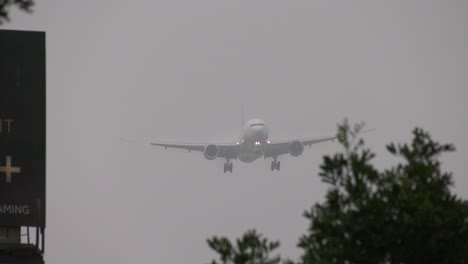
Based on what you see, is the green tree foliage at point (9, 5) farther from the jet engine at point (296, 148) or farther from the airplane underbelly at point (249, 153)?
the jet engine at point (296, 148)

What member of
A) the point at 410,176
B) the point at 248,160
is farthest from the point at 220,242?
the point at 248,160

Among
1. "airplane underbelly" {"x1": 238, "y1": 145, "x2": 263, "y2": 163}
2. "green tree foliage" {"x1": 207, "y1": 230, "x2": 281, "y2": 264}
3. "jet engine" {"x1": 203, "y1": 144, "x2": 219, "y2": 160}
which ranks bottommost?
"green tree foliage" {"x1": 207, "y1": 230, "x2": 281, "y2": 264}

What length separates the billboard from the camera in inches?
1328

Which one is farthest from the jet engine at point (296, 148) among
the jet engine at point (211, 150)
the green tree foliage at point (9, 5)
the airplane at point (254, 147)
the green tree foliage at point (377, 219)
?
the green tree foliage at point (9, 5)

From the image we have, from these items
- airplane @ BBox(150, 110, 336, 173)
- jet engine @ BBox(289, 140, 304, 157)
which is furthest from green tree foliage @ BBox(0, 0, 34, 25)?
jet engine @ BBox(289, 140, 304, 157)

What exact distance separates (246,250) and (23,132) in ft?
66.9

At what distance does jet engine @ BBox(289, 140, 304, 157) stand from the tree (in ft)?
257

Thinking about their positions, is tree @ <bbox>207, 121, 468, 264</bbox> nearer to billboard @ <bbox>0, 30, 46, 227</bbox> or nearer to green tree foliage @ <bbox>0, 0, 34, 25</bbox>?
green tree foliage @ <bbox>0, 0, 34, 25</bbox>

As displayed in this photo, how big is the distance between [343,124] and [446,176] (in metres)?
1.95

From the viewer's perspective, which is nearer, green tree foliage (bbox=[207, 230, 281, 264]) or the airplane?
green tree foliage (bbox=[207, 230, 281, 264])

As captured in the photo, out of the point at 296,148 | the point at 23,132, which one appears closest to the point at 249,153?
the point at 296,148

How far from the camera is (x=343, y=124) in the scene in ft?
48.4

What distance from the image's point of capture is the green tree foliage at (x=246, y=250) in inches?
571

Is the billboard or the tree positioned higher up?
the billboard
